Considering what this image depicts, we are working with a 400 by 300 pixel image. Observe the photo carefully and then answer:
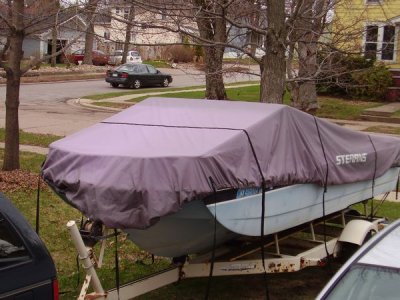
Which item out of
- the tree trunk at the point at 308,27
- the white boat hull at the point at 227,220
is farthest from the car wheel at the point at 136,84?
the white boat hull at the point at 227,220

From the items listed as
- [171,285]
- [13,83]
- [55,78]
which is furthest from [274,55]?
[55,78]

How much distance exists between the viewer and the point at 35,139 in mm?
16609

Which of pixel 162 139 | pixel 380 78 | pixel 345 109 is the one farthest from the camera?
pixel 380 78

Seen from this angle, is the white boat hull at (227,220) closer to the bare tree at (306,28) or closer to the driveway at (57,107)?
the bare tree at (306,28)

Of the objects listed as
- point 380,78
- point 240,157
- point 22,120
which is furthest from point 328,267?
point 380,78

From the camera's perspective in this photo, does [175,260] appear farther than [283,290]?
No

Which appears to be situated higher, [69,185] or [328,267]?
[69,185]

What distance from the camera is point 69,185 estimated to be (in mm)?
5293

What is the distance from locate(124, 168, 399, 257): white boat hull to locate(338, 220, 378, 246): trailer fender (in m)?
0.46

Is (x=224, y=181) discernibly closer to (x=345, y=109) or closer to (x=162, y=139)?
(x=162, y=139)

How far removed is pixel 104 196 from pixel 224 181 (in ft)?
3.21

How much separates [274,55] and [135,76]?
1237 inches

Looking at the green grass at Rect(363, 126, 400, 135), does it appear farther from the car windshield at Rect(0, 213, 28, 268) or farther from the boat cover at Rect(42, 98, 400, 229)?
the car windshield at Rect(0, 213, 28, 268)

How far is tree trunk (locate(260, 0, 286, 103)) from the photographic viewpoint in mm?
8383
